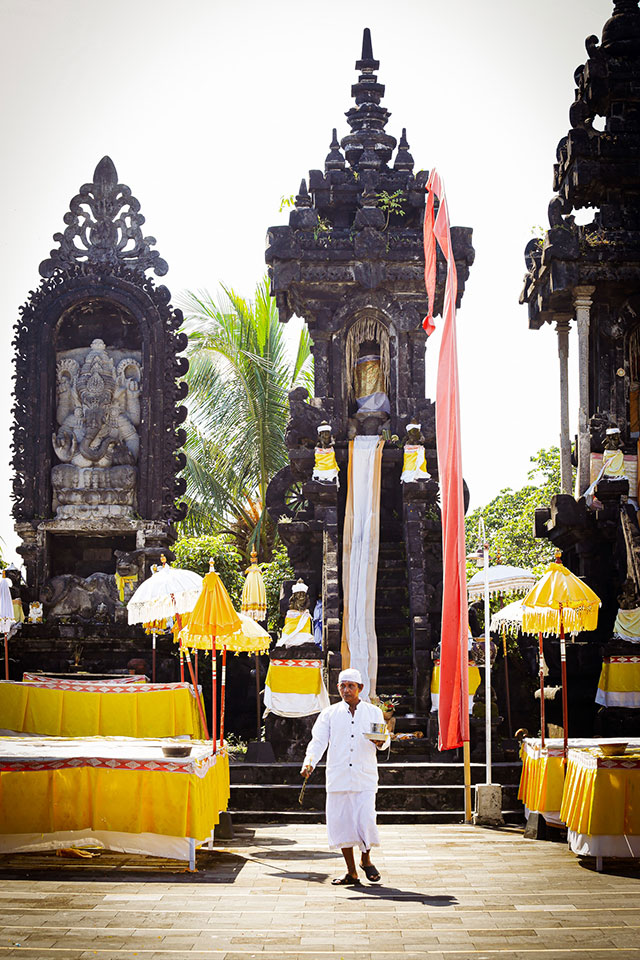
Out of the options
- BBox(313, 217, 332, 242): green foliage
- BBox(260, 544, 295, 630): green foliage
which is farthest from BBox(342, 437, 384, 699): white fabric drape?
BBox(260, 544, 295, 630): green foliage

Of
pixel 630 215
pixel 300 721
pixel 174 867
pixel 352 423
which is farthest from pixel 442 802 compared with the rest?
pixel 630 215

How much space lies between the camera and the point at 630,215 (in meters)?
20.6

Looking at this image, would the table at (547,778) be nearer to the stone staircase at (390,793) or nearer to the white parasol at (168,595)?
the stone staircase at (390,793)

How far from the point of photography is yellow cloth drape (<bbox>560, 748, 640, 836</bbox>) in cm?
964

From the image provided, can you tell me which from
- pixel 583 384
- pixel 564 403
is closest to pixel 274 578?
pixel 564 403

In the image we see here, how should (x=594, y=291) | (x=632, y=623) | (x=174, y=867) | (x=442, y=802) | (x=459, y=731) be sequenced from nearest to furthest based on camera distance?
(x=174, y=867), (x=459, y=731), (x=442, y=802), (x=632, y=623), (x=594, y=291)

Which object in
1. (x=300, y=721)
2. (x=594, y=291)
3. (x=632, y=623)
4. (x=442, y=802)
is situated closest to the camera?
(x=442, y=802)

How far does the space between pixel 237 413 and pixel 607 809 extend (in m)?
20.8

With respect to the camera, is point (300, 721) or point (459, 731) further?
point (300, 721)

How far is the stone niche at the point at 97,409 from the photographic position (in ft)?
65.9

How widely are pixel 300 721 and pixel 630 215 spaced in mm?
10216

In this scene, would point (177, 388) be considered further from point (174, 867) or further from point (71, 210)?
point (174, 867)

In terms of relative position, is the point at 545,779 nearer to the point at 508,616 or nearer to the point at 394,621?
the point at 508,616

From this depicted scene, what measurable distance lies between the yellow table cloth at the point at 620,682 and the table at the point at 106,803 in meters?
8.10
